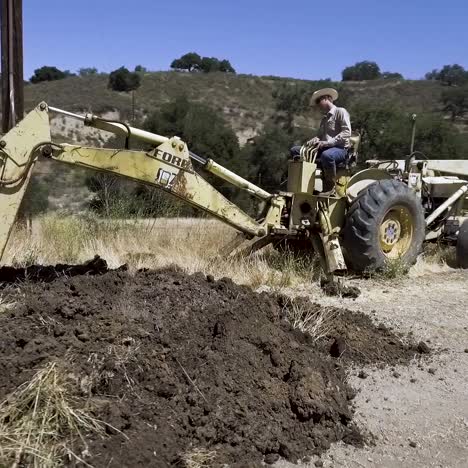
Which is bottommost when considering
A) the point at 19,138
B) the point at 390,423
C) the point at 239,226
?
the point at 390,423

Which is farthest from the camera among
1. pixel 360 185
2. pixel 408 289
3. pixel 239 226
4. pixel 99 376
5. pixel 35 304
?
pixel 360 185

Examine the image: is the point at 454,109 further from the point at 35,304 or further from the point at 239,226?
the point at 35,304

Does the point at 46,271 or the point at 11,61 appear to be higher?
the point at 11,61

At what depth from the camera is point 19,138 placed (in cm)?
579

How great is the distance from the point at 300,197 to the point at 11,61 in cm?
432

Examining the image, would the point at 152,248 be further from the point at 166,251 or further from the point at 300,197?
the point at 300,197

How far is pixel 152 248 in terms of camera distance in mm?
8953

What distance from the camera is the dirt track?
172 inches

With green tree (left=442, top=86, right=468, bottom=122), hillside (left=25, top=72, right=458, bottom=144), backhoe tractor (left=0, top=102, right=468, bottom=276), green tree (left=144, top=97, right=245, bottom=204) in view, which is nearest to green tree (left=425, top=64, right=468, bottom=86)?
hillside (left=25, top=72, right=458, bottom=144)

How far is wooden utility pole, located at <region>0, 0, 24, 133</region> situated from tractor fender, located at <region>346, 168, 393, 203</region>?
4.50m

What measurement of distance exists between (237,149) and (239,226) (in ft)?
54.9

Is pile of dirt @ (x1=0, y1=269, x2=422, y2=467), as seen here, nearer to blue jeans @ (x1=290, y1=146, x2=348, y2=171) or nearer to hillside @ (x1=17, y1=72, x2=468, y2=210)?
blue jeans @ (x1=290, y1=146, x2=348, y2=171)

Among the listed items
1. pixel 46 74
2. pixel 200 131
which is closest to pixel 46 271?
pixel 200 131

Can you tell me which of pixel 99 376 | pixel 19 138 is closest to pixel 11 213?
pixel 19 138
